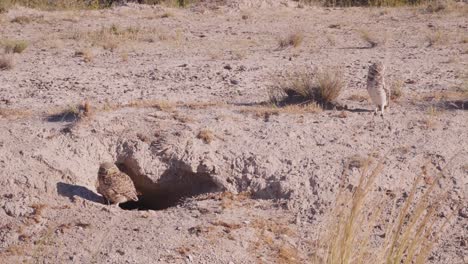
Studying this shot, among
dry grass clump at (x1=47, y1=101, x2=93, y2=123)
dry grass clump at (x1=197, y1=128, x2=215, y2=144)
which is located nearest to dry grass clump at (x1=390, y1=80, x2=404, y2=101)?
dry grass clump at (x1=197, y1=128, x2=215, y2=144)

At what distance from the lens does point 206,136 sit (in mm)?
7492

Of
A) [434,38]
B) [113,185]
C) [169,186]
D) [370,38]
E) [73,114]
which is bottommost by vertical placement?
[169,186]

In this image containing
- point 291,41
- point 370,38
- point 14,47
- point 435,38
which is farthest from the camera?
point 370,38

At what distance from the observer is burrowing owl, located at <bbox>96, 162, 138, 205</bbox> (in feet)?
21.9

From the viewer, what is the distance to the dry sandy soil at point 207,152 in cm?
609

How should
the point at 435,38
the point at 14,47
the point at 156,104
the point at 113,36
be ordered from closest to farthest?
the point at 156,104, the point at 14,47, the point at 435,38, the point at 113,36

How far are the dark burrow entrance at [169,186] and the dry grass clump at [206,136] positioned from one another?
0.38m

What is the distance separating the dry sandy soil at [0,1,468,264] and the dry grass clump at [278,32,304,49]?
1.07 metres

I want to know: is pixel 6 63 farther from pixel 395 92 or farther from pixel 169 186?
pixel 395 92

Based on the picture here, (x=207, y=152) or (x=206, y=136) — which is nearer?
(x=207, y=152)

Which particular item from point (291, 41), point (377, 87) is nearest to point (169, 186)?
point (377, 87)

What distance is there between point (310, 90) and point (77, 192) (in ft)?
10.9

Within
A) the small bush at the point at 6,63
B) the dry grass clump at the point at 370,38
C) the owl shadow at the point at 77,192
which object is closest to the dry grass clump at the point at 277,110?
the owl shadow at the point at 77,192

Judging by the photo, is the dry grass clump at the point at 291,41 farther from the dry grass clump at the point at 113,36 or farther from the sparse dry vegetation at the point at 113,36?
the dry grass clump at the point at 113,36
